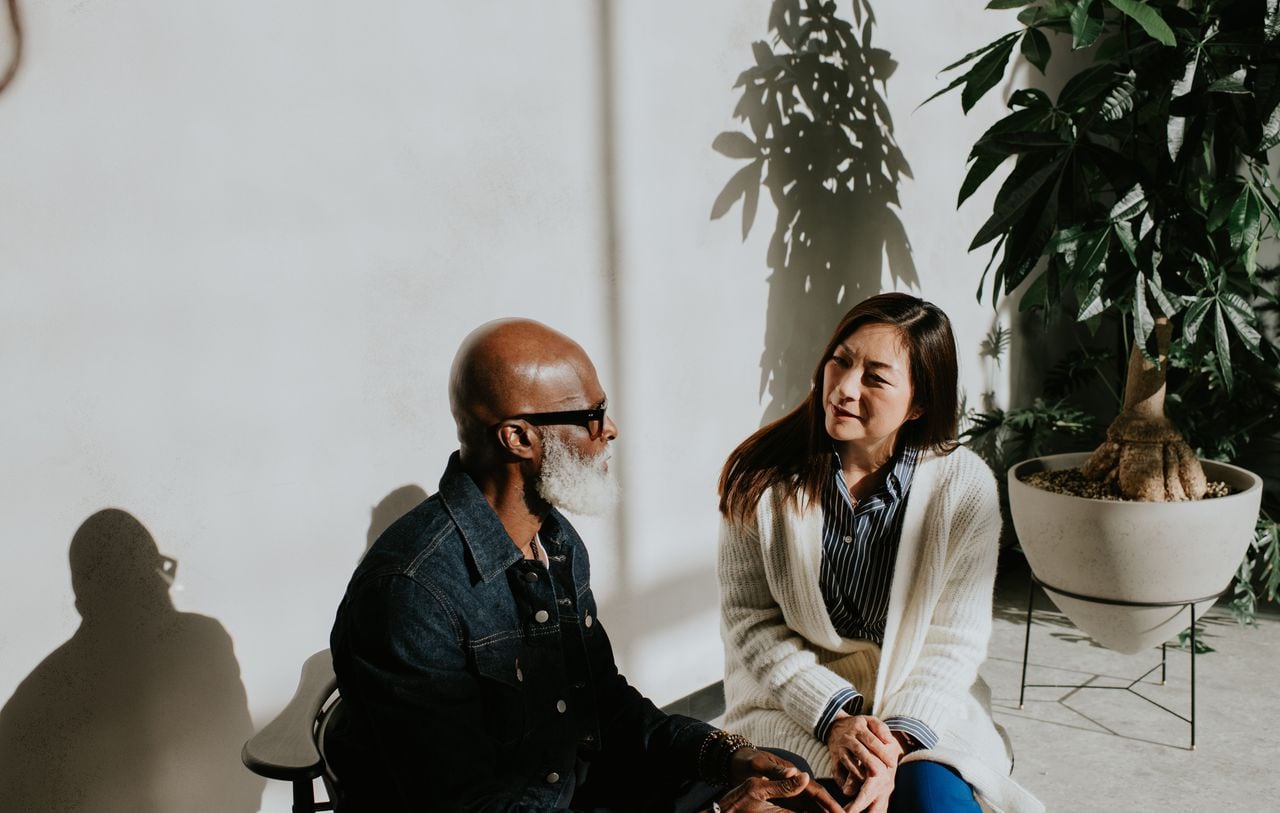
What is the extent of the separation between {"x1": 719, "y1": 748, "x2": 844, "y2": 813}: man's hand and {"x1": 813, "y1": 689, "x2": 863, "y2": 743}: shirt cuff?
0.38m

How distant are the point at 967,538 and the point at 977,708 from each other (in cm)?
31

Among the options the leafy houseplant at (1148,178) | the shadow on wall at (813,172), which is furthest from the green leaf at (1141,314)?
the shadow on wall at (813,172)

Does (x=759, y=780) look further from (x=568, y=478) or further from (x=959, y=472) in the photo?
(x=959, y=472)

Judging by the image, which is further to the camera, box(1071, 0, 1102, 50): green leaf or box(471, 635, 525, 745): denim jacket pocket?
box(1071, 0, 1102, 50): green leaf

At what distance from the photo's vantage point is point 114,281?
177 cm

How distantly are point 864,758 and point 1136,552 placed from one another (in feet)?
4.74

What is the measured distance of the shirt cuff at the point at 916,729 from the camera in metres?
1.89

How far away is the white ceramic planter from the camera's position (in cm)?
289

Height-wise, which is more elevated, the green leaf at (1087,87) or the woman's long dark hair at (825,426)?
the green leaf at (1087,87)

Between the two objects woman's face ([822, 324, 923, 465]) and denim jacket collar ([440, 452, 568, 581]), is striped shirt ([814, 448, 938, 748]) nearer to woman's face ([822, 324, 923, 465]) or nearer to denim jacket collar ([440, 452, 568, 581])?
woman's face ([822, 324, 923, 465])

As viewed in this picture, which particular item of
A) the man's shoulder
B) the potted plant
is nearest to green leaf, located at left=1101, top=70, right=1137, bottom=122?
the potted plant

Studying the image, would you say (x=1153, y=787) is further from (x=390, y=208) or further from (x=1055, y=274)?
(x=390, y=208)

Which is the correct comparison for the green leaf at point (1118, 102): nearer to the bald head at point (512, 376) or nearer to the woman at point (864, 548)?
the woman at point (864, 548)

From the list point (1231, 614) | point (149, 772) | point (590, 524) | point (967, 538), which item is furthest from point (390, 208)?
point (1231, 614)
